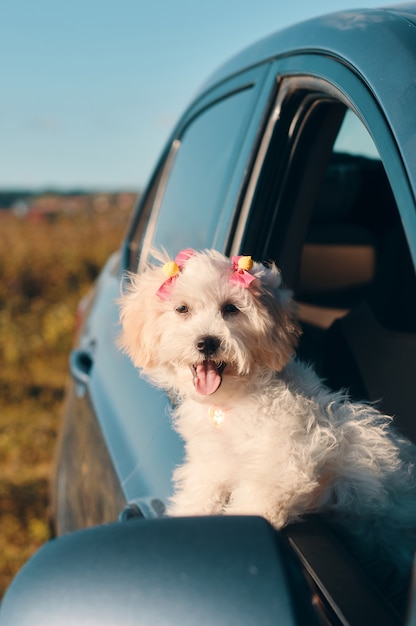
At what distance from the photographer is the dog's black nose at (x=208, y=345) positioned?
1.97 metres

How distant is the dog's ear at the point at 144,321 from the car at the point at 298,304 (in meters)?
0.19

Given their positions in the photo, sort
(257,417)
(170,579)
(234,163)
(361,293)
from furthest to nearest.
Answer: (361,293) → (234,163) → (257,417) → (170,579)

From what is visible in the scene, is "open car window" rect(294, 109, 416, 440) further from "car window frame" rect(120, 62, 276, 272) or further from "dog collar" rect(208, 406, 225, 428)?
"dog collar" rect(208, 406, 225, 428)

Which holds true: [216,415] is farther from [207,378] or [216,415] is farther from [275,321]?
[275,321]

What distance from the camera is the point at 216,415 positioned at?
201 centimetres

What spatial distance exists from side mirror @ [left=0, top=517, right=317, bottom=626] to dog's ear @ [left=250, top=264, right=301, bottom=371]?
0.84 meters

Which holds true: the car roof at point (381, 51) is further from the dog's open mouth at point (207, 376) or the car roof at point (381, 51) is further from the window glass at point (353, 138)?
the dog's open mouth at point (207, 376)

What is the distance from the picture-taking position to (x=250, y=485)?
1802 millimetres

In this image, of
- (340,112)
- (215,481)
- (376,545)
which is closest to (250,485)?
(215,481)

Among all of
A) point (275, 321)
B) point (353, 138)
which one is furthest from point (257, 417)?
point (353, 138)

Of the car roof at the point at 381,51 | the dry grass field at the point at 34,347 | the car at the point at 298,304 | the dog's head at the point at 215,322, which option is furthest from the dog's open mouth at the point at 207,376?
the dry grass field at the point at 34,347

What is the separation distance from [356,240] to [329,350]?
129cm

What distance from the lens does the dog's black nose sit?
1.97 meters

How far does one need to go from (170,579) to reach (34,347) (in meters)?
10.3
